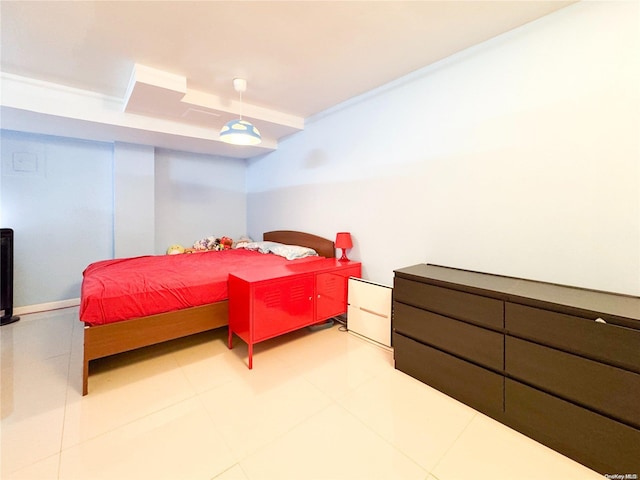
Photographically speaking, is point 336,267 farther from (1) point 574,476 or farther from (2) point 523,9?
(2) point 523,9

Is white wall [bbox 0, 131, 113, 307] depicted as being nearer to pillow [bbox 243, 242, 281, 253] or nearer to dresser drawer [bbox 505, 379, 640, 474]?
pillow [bbox 243, 242, 281, 253]

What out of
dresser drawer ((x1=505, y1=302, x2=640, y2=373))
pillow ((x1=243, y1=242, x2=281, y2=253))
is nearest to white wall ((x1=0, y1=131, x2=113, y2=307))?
pillow ((x1=243, y1=242, x2=281, y2=253))

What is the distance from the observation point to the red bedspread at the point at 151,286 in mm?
1962

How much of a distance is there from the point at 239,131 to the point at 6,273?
319cm

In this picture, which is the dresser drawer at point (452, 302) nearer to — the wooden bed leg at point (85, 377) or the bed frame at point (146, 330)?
the bed frame at point (146, 330)

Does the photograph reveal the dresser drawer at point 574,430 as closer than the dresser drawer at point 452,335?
Yes

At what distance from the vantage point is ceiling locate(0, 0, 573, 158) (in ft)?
5.68

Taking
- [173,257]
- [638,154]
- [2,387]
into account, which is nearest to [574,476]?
[638,154]

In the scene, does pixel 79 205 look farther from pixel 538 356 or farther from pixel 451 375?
pixel 538 356

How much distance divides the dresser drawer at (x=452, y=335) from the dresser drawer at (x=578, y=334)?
0.51 feet

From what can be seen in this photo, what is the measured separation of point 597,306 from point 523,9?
189 centimetres

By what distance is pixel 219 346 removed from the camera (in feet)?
8.47

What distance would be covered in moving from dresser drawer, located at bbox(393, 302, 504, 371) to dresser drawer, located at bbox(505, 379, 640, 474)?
0.18m

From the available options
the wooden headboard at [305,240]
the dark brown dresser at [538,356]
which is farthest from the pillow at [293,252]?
the dark brown dresser at [538,356]
